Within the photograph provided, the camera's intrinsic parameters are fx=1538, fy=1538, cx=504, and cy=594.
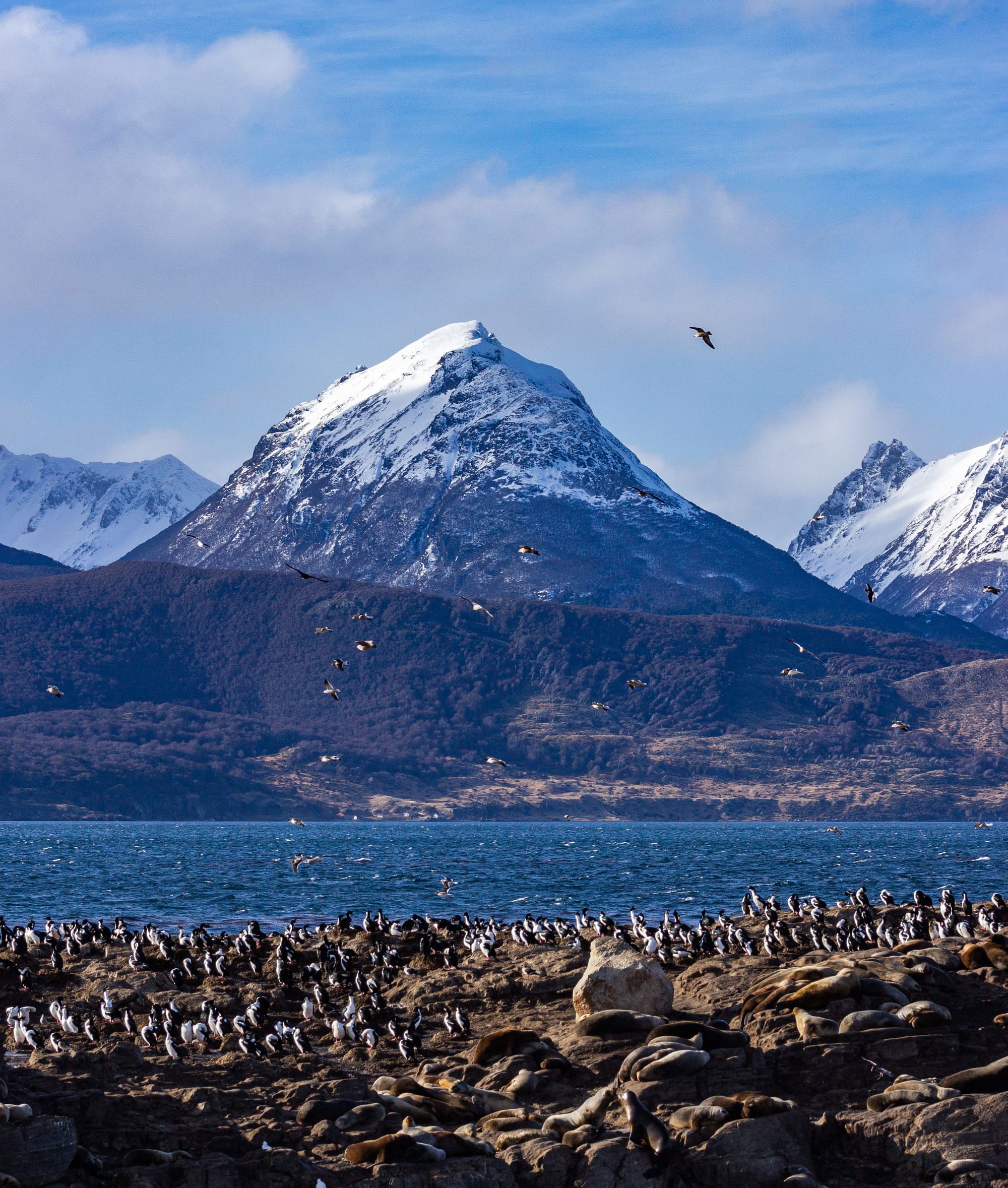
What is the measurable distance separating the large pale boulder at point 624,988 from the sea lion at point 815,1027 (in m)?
4.71

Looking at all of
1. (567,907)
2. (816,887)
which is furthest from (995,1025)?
(816,887)

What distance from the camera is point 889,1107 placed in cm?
2531

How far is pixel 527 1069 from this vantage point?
29.4 meters

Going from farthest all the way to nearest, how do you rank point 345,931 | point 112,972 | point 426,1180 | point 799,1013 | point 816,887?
point 816,887, point 345,931, point 112,972, point 799,1013, point 426,1180

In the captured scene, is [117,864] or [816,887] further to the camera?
[117,864]

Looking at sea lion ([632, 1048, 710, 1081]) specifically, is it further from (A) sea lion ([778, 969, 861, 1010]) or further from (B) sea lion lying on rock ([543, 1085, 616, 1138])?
(A) sea lion ([778, 969, 861, 1010])

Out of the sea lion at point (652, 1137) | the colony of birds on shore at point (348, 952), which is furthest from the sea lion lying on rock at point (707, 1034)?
the colony of birds on shore at point (348, 952)

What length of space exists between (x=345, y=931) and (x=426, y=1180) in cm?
3196

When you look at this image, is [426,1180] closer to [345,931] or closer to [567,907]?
[345,931]

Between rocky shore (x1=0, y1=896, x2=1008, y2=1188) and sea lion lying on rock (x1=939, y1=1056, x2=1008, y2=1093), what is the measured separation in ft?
0.14

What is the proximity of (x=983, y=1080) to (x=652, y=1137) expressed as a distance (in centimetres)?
597

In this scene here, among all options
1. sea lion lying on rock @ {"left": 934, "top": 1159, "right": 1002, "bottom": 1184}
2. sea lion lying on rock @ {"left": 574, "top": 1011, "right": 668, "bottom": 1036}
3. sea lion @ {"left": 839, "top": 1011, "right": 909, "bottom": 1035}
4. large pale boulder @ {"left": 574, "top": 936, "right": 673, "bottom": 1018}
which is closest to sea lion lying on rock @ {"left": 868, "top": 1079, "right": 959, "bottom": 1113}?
sea lion lying on rock @ {"left": 934, "top": 1159, "right": 1002, "bottom": 1184}

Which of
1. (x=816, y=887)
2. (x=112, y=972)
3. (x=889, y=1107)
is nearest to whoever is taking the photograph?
(x=889, y=1107)

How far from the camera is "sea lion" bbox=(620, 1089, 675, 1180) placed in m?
23.5
